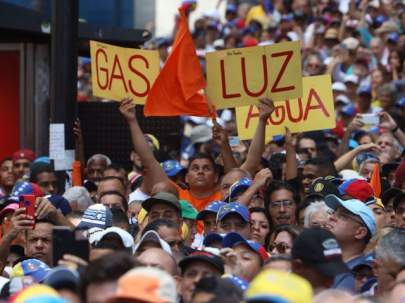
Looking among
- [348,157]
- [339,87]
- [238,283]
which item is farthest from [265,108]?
[339,87]

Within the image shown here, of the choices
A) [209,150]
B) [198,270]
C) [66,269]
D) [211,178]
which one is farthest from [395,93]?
[66,269]

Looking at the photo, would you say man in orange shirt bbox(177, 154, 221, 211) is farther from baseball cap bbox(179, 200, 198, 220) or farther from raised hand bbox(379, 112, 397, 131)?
raised hand bbox(379, 112, 397, 131)

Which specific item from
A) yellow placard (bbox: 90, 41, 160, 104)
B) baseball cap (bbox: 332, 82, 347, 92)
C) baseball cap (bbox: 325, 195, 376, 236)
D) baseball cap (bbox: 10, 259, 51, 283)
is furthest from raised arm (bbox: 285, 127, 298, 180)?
baseball cap (bbox: 332, 82, 347, 92)

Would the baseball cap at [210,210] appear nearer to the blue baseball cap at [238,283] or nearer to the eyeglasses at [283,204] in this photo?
the eyeglasses at [283,204]

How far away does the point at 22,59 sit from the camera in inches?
643

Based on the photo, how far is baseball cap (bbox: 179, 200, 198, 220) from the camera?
11834 mm

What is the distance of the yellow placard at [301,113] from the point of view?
45.3 ft

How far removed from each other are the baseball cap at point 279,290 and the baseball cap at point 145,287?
36 cm

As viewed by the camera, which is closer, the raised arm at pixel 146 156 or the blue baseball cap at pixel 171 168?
the raised arm at pixel 146 156

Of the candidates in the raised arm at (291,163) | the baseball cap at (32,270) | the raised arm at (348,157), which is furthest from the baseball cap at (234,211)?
the raised arm at (348,157)

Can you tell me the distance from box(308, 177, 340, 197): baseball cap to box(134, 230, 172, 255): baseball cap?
85.2 inches

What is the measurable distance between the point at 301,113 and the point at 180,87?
47.3 inches

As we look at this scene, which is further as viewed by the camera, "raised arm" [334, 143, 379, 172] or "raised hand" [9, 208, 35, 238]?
"raised arm" [334, 143, 379, 172]

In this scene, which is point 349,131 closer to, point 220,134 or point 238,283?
point 220,134
